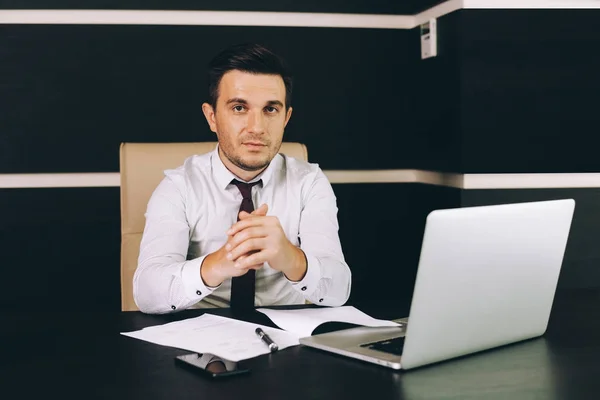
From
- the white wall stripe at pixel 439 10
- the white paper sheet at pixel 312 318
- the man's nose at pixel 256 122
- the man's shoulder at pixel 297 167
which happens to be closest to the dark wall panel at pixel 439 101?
the white wall stripe at pixel 439 10

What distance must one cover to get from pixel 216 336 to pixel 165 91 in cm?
167

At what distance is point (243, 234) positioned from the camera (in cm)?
153

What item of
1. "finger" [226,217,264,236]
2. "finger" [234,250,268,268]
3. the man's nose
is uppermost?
the man's nose

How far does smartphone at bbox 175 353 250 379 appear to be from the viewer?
1149 mm

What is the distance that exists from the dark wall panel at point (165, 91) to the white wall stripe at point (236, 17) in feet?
0.09

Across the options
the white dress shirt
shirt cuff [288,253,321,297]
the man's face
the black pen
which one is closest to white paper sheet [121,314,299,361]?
the black pen

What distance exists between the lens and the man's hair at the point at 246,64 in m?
2.16

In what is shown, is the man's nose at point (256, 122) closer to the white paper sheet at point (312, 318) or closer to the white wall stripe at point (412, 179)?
the white paper sheet at point (312, 318)

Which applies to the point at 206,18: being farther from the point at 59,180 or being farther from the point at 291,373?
the point at 291,373

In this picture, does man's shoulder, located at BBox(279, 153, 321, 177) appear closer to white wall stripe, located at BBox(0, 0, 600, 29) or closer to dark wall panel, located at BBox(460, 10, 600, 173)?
dark wall panel, located at BBox(460, 10, 600, 173)

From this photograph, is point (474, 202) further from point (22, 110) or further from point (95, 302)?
point (22, 110)

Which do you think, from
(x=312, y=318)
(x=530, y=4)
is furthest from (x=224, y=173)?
(x=530, y=4)

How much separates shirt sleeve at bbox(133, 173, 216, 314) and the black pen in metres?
0.38

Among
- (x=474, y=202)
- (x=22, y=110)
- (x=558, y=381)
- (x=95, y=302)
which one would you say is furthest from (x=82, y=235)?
(x=558, y=381)
